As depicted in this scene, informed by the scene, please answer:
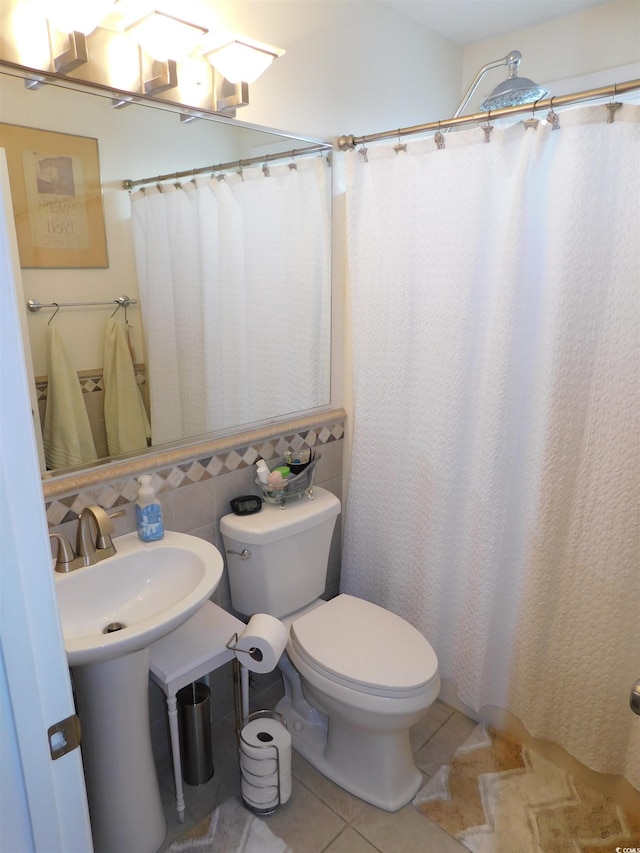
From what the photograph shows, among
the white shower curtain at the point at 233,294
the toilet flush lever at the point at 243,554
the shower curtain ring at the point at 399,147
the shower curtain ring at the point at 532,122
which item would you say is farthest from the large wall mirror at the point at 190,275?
the shower curtain ring at the point at 532,122

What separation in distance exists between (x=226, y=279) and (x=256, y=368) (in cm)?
32

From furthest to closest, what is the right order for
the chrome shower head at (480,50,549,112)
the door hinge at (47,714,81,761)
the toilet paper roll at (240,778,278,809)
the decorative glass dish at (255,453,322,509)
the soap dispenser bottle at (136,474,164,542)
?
the decorative glass dish at (255,453,322,509) < the chrome shower head at (480,50,549,112) < the toilet paper roll at (240,778,278,809) < the soap dispenser bottle at (136,474,164,542) < the door hinge at (47,714,81,761)

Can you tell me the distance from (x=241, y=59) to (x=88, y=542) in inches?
52.1

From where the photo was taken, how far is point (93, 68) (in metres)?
1.36

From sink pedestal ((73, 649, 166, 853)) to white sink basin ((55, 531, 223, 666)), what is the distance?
11 cm

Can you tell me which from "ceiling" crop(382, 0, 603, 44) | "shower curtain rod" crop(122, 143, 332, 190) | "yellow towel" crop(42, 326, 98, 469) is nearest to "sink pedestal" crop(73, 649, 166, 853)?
"yellow towel" crop(42, 326, 98, 469)

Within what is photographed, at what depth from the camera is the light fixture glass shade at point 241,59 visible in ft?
4.83

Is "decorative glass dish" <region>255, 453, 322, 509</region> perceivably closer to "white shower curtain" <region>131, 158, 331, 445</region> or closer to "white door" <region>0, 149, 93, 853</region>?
"white shower curtain" <region>131, 158, 331, 445</region>

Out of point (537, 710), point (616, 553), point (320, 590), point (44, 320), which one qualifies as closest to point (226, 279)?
point (44, 320)

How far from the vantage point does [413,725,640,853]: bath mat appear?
5.25ft

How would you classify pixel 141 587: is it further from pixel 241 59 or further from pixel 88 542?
pixel 241 59

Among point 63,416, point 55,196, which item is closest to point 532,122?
point 55,196

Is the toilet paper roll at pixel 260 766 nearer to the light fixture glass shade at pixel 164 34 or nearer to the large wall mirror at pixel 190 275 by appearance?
the large wall mirror at pixel 190 275

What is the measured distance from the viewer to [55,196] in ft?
4.55
